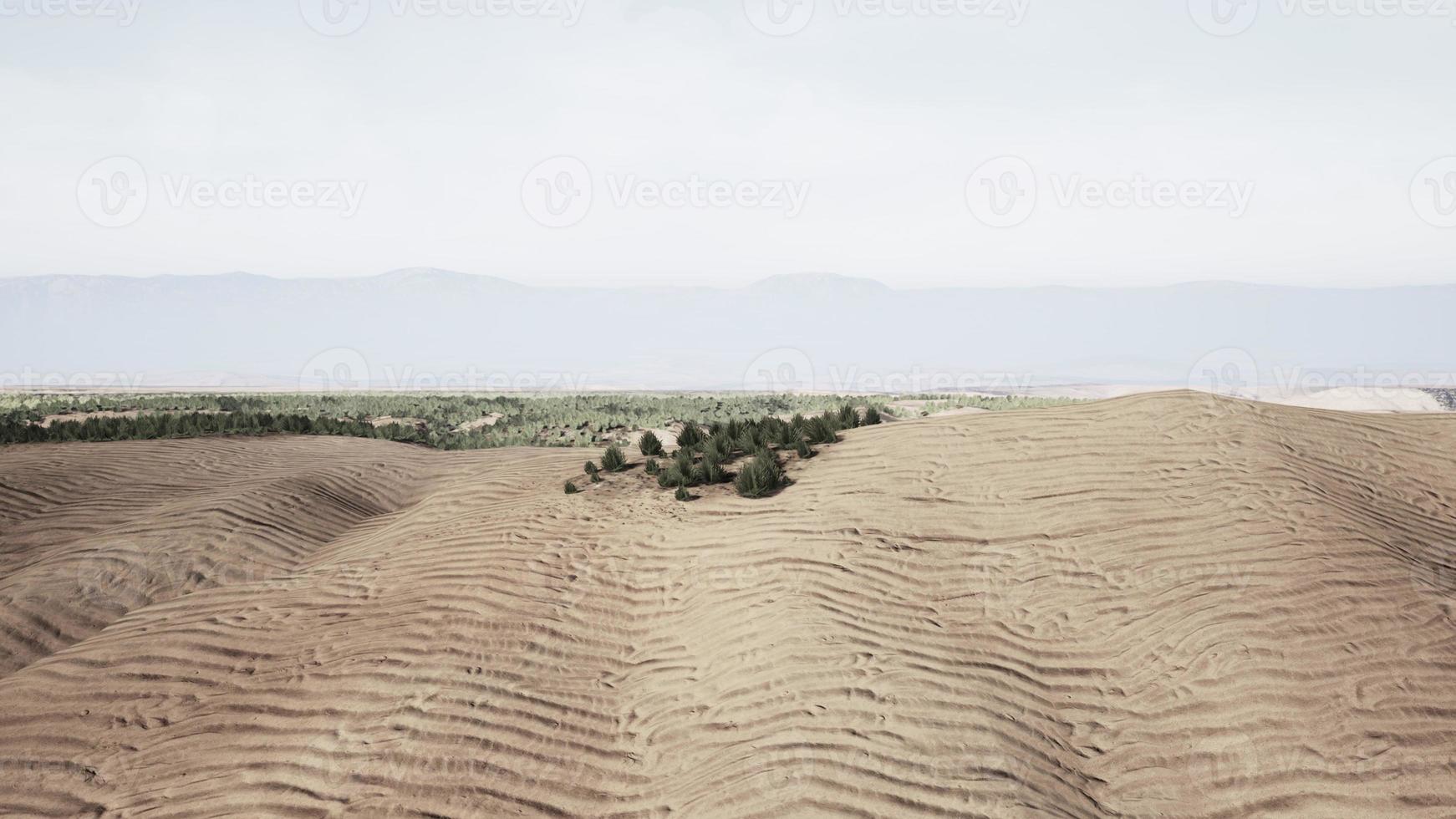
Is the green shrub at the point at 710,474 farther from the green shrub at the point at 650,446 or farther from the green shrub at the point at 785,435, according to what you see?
the green shrub at the point at 650,446

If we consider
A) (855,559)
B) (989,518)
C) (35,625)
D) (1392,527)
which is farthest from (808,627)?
(35,625)

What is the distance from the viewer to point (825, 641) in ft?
24.2

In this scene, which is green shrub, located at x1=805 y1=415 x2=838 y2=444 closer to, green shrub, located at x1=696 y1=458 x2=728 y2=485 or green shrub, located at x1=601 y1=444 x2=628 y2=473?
green shrub, located at x1=696 y1=458 x2=728 y2=485

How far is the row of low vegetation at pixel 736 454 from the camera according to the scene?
10688 millimetres

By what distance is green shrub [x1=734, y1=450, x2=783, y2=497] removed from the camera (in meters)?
10.4

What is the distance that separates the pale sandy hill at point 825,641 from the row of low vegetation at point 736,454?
372 millimetres

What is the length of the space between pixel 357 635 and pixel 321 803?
97.3 inches

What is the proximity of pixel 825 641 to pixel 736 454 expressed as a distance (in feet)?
16.9

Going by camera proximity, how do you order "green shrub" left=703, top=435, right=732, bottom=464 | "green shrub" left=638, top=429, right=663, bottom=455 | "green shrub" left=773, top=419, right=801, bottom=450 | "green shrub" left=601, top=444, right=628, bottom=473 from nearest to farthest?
"green shrub" left=703, top=435, right=732, bottom=464
"green shrub" left=601, top=444, right=628, bottom=473
"green shrub" left=773, top=419, right=801, bottom=450
"green shrub" left=638, top=429, right=663, bottom=455

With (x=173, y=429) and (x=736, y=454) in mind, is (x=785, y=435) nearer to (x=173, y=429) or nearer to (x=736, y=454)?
(x=736, y=454)

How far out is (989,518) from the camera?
931 centimetres

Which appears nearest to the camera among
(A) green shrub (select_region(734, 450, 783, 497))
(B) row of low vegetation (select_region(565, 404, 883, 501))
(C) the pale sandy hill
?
(C) the pale sandy hill

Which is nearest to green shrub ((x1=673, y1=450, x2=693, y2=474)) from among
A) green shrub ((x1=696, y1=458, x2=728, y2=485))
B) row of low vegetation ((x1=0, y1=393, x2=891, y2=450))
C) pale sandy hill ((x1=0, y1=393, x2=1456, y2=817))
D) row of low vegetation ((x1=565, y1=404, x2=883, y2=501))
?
row of low vegetation ((x1=565, y1=404, x2=883, y2=501))

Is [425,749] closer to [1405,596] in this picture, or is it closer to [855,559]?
[855,559]
